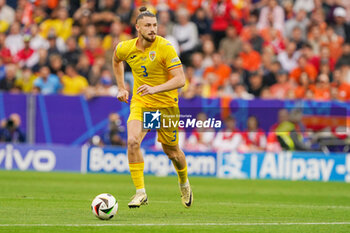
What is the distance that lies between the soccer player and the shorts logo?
68 mm

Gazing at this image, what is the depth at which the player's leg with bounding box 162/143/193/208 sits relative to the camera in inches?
426

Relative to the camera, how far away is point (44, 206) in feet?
36.0

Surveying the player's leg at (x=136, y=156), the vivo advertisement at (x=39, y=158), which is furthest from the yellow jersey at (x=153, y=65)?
the vivo advertisement at (x=39, y=158)

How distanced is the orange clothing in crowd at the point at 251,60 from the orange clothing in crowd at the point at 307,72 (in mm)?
1133

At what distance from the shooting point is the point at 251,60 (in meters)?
21.8

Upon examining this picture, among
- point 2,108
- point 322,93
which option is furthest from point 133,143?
point 2,108

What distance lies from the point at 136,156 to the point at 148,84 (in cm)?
102

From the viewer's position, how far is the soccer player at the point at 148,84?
404 inches

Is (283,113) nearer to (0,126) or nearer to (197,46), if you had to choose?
(197,46)

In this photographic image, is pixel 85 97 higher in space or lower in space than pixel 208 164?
higher

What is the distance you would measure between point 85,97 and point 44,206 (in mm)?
9687

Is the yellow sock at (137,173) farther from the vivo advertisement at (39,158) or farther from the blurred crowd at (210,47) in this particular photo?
the vivo advertisement at (39,158)

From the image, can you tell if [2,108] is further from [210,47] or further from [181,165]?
[181,165]

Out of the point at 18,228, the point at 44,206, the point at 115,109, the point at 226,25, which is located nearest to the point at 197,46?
the point at 226,25
